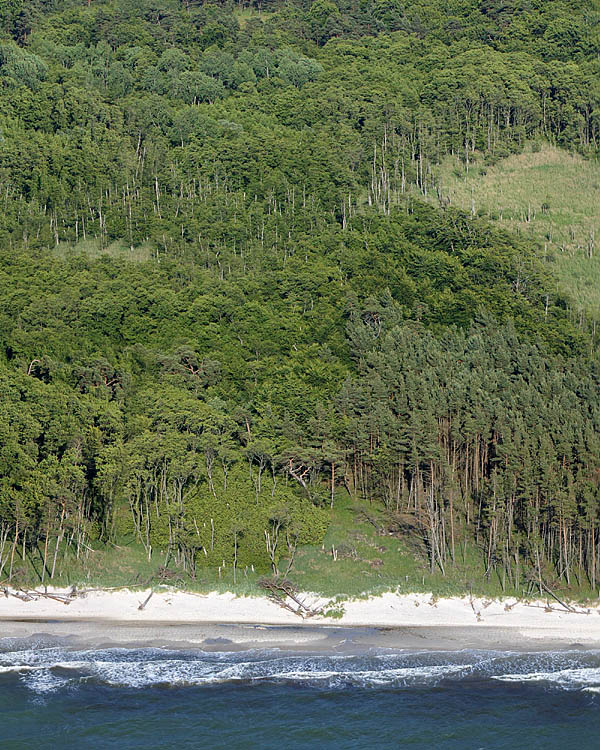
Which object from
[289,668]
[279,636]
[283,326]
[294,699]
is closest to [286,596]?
[279,636]

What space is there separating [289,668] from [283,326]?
47.1 m

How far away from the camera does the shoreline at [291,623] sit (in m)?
62.9

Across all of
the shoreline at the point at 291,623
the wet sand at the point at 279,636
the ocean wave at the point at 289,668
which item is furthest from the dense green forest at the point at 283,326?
the ocean wave at the point at 289,668

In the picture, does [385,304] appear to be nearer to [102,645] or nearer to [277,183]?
[277,183]

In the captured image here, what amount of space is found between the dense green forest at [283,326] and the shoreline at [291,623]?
3784 mm

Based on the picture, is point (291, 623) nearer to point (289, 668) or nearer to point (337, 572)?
point (337, 572)

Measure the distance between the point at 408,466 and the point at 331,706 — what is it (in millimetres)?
27144

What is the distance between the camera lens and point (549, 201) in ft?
442

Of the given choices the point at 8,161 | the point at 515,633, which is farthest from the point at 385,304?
the point at 8,161

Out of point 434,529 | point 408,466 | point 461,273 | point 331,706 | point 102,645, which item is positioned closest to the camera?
point 331,706

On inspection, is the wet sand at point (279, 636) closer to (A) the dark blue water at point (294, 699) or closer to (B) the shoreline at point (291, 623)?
(B) the shoreline at point (291, 623)

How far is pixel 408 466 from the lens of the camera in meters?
78.7

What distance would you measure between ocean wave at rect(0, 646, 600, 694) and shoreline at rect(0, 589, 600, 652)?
1.39 meters

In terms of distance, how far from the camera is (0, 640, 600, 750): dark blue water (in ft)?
171
